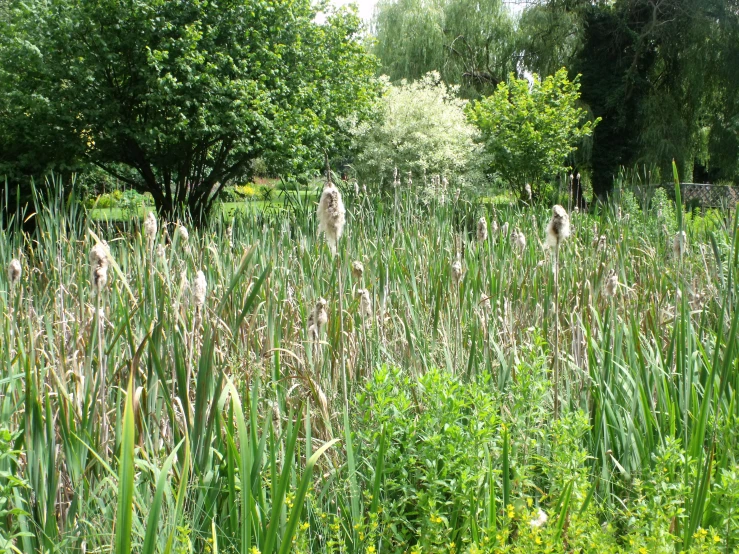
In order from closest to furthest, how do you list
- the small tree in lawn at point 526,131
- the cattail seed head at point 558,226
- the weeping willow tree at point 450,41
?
the cattail seed head at point 558,226 → the small tree in lawn at point 526,131 → the weeping willow tree at point 450,41

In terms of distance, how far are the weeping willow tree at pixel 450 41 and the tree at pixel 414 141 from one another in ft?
19.1

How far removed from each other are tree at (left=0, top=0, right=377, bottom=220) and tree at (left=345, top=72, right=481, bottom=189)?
1234mm

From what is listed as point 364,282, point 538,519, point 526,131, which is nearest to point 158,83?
point 526,131

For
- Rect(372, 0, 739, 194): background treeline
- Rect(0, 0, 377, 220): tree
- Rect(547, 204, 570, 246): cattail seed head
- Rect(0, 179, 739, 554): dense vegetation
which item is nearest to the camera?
Rect(0, 179, 739, 554): dense vegetation

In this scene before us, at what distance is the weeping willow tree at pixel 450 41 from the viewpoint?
17172 millimetres

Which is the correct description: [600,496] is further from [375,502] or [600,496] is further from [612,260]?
[612,260]

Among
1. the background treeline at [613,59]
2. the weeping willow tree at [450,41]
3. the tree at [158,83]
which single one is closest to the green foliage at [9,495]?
the tree at [158,83]

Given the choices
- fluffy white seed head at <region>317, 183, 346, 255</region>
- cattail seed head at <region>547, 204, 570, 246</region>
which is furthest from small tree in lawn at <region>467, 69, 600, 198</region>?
fluffy white seed head at <region>317, 183, 346, 255</region>

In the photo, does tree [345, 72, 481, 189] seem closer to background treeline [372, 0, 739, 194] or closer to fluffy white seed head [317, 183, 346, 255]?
background treeline [372, 0, 739, 194]

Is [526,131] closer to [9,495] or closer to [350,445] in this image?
[350,445]

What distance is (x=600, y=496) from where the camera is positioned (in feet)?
5.66

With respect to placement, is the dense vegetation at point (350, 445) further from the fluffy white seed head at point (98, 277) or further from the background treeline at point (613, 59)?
the background treeline at point (613, 59)

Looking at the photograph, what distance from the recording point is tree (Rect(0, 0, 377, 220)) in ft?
29.4

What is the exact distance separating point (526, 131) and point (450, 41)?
20.9 ft
